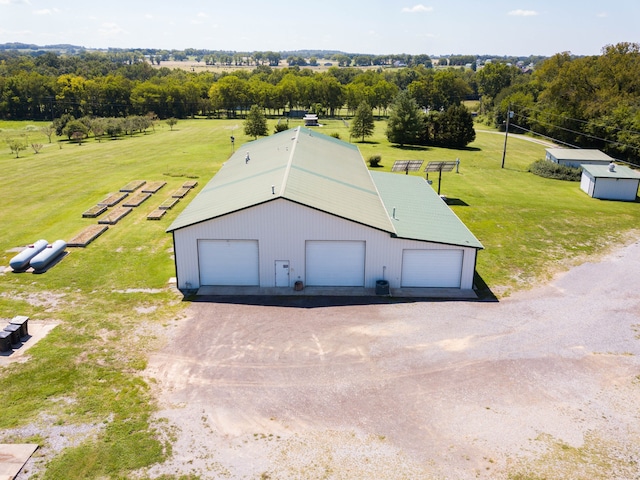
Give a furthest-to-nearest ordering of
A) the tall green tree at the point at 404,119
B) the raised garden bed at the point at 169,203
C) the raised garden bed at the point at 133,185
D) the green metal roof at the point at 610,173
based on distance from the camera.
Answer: the tall green tree at the point at 404,119 → the raised garden bed at the point at 133,185 → the green metal roof at the point at 610,173 → the raised garden bed at the point at 169,203

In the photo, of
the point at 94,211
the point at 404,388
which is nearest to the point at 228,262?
the point at 404,388

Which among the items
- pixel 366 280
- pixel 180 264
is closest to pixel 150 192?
pixel 180 264

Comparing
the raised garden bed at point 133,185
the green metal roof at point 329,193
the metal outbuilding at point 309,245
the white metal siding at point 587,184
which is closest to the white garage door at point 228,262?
the metal outbuilding at point 309,245

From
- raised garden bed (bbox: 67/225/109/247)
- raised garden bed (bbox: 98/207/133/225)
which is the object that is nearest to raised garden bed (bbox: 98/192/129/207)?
raised garden bed (bbox: 98/207/133/225)

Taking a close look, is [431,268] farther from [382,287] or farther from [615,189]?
[615,189]

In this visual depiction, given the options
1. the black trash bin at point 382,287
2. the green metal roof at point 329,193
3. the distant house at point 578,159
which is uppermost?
the green metal roof at point 329,193

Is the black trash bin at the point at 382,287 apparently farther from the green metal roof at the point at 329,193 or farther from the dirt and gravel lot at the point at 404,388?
the green metal roof at the point at 329,193

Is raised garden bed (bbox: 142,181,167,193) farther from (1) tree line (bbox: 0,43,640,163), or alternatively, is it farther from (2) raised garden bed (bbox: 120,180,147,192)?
(1) tree line (bbox: 0,43,640,163)
